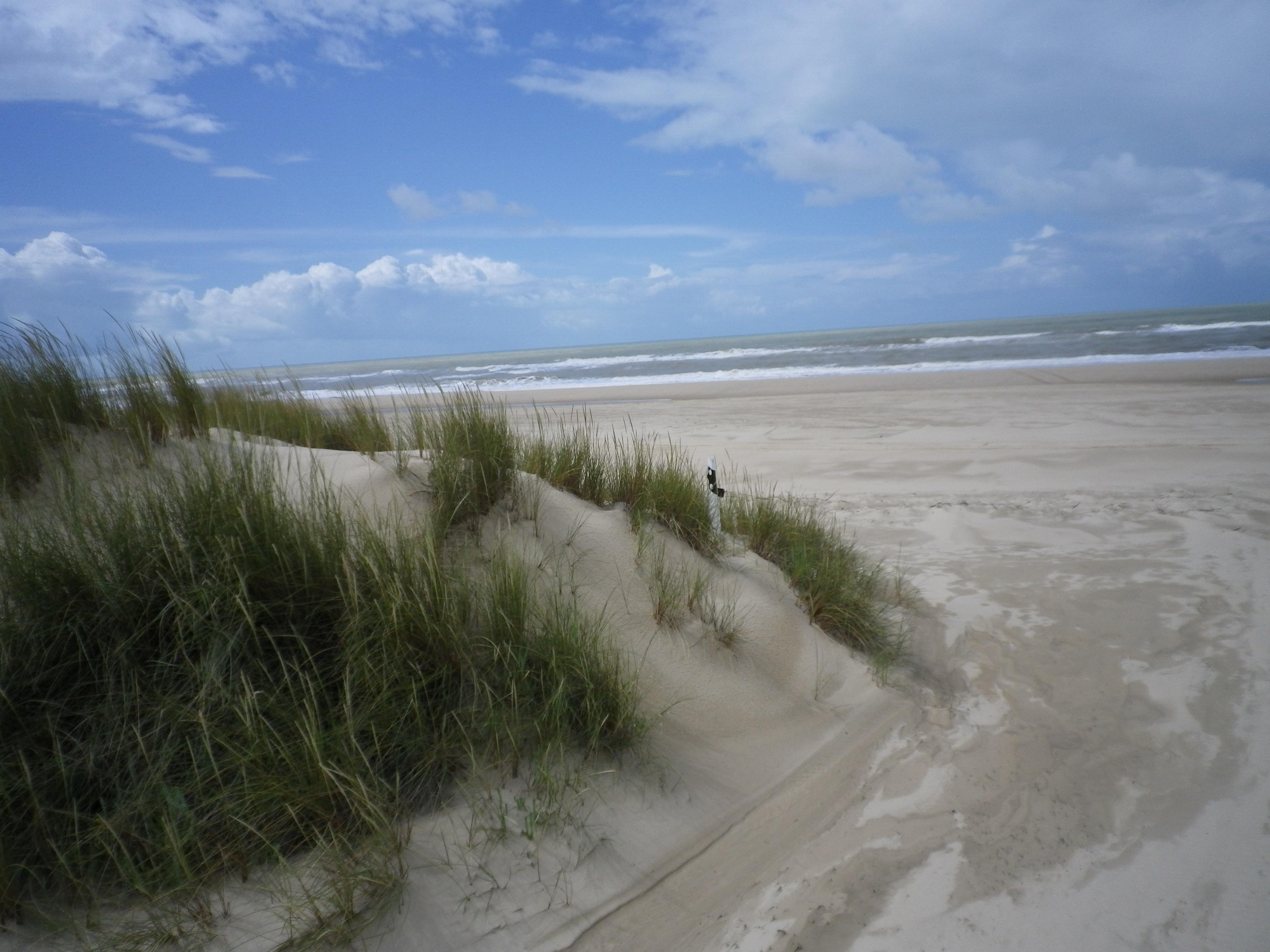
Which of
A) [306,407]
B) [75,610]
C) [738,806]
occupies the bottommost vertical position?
[738,806]

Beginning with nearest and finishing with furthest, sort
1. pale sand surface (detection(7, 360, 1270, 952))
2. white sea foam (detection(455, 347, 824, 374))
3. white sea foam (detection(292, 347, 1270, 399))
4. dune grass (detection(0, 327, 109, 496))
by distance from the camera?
pale sand surface (detection(7, 360, 1270, 952)) < dune grass (detection(0, 327, 109, 496)) < white sea foam (detection(292, 347, 1270, 399)) < white sea foam (detection(455, 347, 824, 374))

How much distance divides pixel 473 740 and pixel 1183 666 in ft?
12.2

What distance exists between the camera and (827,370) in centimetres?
2619

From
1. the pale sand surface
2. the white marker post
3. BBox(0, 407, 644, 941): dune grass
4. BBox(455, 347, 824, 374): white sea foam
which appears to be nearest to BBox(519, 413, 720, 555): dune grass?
the white marker post

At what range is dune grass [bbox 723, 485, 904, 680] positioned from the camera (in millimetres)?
4094

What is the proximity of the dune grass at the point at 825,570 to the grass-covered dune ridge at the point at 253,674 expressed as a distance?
0.84 m

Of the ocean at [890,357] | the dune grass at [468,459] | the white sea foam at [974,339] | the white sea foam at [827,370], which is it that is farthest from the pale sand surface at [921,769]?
the white sea foam at [974,339]

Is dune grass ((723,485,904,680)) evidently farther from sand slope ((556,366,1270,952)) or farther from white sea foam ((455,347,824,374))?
white sea foam ((455,347,824,374))

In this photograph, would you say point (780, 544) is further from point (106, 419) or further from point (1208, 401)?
point (1208, 401)

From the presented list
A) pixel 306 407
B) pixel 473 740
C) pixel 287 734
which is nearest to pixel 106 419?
pixel 306 407

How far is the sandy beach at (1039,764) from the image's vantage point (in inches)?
89.9

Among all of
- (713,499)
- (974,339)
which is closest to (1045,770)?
(713,499)

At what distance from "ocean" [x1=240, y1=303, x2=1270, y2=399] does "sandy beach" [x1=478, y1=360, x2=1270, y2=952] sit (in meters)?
4.52

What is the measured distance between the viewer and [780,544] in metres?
4.94
